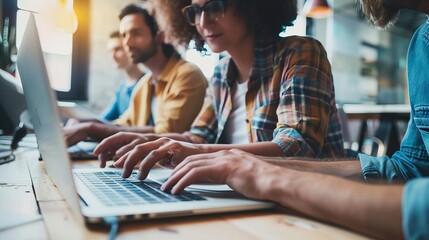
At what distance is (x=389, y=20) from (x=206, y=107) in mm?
693

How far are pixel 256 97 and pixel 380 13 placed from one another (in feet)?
1.36

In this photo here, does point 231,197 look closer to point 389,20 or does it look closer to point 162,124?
point 389,20

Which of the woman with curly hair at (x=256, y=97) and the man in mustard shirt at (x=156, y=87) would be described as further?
the man in mustard shirt at (x=156, y=87)

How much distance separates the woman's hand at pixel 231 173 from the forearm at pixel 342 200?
16mm

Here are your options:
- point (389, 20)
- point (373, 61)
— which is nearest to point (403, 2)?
point (389, 20)

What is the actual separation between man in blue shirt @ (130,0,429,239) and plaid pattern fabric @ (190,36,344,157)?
0.18 meters

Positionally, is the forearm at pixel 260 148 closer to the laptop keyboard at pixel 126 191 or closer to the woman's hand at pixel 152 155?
the woman's hand at pixel 152 155

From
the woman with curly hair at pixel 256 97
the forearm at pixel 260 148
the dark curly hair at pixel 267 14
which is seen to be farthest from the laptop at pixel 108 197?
the dark curly hair at pixel 267 14

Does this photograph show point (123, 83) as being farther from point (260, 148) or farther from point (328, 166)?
point (328, 166)

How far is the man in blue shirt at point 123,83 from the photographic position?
2.66 metres

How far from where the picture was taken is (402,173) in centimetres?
81

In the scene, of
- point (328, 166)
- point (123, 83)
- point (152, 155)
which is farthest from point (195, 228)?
point (123, 83)

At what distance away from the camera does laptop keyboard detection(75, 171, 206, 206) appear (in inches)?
19.9

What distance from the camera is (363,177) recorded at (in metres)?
0.75
